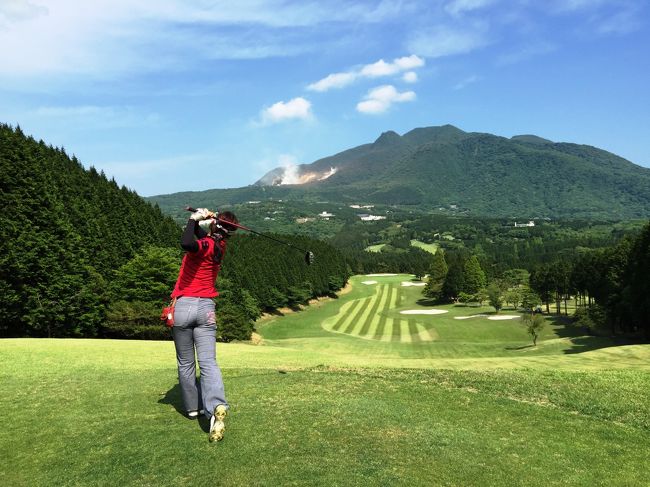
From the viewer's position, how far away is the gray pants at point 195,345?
339 inches

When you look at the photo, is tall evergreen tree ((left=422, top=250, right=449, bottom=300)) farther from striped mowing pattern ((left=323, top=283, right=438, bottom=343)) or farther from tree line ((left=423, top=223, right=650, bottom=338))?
striped mowing pattern ((left=323, top=283, right=438, bottom=343))

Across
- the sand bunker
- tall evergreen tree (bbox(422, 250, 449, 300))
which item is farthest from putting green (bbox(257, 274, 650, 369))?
tall evergreen tree (bbox(422, 250, 449, 300))

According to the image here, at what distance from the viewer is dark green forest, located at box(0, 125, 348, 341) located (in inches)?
1588

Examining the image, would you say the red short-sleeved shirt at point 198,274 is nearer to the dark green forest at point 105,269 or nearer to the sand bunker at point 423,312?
the dark green forest at point 105,269

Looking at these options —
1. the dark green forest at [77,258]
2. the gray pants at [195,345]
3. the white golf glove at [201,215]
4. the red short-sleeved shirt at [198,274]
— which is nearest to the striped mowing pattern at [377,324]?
the dark green forest at [77,258]

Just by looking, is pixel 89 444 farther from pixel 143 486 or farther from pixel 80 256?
pixel 80 256

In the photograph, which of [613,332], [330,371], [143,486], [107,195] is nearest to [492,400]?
[330,371]

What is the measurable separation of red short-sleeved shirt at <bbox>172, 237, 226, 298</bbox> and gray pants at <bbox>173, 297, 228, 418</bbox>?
14 cm

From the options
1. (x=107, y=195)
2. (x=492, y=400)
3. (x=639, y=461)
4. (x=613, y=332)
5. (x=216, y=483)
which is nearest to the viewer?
(x=216, y=483)

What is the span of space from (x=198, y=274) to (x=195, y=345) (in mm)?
1484

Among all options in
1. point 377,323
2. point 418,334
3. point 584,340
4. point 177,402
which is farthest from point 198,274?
point 377,323

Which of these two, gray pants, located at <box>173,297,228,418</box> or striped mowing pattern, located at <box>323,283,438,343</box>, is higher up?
gray pants, located at <box>173,297,228,418</box>

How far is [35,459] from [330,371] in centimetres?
985

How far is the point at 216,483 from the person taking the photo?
6.31 metres
